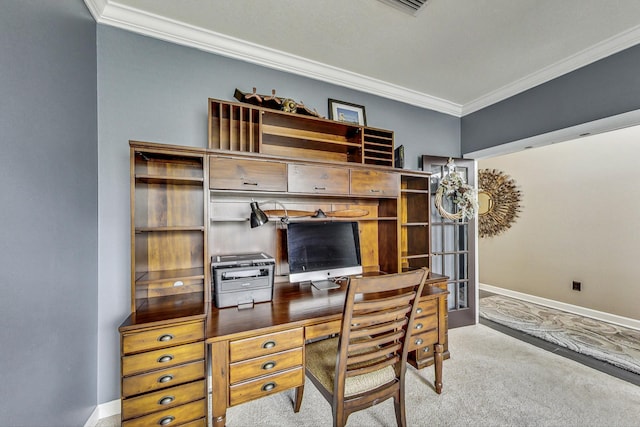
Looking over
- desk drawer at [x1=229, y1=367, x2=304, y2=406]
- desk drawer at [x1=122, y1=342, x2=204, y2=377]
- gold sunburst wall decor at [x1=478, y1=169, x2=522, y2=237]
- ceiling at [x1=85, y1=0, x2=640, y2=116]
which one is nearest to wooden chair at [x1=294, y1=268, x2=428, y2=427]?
desk drawer at [x1=229, y1=367, x2=304, y2=406]

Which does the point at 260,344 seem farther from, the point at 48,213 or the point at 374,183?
the point at 374,183

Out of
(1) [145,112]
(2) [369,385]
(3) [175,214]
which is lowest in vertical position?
(2) [369,385]

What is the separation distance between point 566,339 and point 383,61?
3466 millimetres

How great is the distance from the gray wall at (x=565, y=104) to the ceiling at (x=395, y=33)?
101mm

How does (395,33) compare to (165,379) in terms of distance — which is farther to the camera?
(395,33)

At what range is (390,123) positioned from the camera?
2.82m

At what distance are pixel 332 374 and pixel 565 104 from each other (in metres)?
3.05

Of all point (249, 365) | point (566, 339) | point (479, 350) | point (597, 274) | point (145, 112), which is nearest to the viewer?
point (249, 365)

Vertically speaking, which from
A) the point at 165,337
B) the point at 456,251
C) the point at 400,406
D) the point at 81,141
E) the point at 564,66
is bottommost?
the point at 400,406

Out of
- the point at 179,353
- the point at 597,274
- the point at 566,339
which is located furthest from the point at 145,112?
the point at 597,274

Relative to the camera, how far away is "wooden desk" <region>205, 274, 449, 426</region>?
4.17 ft

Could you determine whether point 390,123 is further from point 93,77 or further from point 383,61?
point 93,77

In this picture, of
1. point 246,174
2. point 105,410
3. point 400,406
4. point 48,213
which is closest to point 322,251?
point 246,174

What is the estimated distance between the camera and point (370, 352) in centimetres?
134
